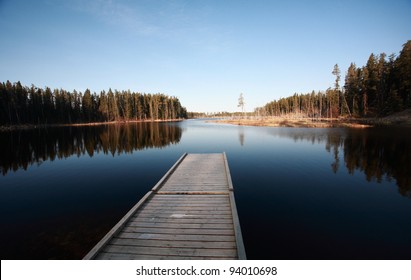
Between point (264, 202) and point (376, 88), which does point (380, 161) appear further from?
point (376, 88)

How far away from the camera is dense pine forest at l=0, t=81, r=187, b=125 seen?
7231 cm

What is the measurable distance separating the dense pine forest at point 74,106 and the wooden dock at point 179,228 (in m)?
93.4

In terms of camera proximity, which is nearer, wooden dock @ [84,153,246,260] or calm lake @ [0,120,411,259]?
wooden dock @ [84,153,246,260]

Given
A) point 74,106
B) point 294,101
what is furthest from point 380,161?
point 294,101

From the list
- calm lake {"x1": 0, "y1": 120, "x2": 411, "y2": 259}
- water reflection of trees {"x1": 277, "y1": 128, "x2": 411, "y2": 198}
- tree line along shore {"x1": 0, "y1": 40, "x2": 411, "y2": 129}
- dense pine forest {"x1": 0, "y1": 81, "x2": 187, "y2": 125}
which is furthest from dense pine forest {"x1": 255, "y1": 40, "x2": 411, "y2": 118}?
dense pine forest {"x1": 0, "y1": 81, "x2": 187, "y2": 125}

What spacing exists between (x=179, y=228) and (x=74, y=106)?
367ft

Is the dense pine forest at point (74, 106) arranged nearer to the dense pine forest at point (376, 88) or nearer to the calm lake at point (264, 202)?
the calm lake at point (264, 202)

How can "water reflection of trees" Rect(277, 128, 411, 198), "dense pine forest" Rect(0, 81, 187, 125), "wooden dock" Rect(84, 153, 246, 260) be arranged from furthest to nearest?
"dense pine forest" Rect(0, 81, 187, 125)
"water reflection of trees" Rect(277, 128, 411, 198)
"wooden dock" Rect(84, 153, 246, 260)

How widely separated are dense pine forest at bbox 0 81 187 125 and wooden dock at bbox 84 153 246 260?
9337 centimetres

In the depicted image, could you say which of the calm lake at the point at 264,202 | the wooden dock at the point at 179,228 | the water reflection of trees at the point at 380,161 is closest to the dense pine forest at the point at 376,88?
the water reflection of trees at the point at 380,161

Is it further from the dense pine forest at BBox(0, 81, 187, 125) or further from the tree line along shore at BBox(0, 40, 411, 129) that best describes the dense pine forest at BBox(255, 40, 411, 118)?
the dense pine forest at BBox(0, 81, 187, 125)

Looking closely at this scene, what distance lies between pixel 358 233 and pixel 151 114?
118 meters

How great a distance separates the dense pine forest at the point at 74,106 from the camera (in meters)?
72.3
